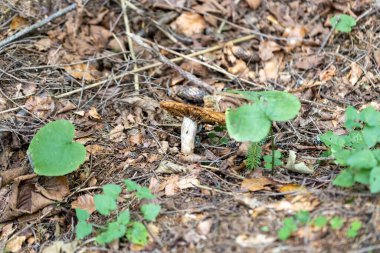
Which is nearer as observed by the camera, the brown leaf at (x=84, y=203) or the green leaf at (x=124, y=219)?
the green leaf at (x=124, y=219)

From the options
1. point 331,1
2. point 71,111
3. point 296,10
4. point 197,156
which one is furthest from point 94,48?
point 331,1

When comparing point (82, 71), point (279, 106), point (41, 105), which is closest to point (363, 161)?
point (279, 106)

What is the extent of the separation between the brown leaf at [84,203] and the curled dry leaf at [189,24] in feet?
6.24

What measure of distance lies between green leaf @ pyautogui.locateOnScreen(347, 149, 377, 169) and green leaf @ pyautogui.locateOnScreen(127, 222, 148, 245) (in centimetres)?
104

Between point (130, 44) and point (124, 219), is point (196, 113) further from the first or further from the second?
point (130, 44)

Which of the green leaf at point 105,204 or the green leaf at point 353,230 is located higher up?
the green leaf at point 353,230

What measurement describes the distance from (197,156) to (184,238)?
0.76 metres

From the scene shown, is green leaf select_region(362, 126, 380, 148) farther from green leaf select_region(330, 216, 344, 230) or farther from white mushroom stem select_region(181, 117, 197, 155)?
white mushroom stem select_region(181, 117, 197, 155)

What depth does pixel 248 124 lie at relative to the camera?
229 centimetres

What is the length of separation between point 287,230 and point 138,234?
708mm

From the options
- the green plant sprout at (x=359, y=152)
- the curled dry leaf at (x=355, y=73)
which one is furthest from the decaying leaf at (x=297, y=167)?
the curled dry leaf at (x=355, y=73)

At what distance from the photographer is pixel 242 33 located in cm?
405

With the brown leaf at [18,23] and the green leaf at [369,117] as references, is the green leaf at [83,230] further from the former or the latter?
the brown leaf at [18,23]

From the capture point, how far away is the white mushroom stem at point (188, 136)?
292 centimetres
